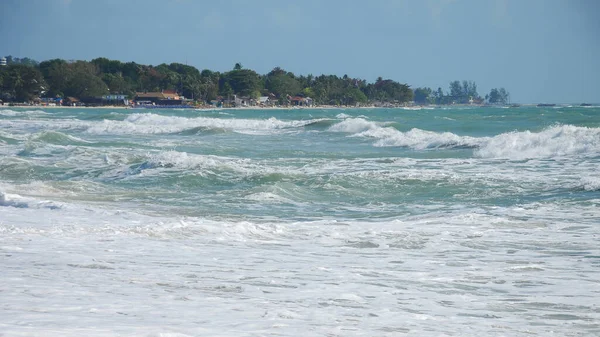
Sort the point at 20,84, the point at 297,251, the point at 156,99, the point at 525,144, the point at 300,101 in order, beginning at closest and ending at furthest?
1. the point at 297,251
2. the point at 525,144
3. the point at 20,84
4. the point at 156,99
5. the point at 300,101

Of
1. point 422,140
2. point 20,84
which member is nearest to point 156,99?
point 20,84

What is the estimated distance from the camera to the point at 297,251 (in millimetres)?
8023

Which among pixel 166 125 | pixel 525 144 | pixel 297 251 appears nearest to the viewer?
pixel 297 251

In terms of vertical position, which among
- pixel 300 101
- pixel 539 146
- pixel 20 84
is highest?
pixel 20 84

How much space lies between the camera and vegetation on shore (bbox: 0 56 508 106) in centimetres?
11744

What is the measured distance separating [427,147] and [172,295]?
21.3 meters

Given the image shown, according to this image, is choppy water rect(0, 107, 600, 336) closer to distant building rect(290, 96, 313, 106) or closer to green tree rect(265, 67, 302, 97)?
distant building rect(290, 96, 313, 106)

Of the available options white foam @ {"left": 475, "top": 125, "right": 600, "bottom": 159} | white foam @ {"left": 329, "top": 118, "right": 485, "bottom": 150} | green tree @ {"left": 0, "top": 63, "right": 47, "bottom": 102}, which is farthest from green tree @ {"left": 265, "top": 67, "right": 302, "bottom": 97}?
white foam @ {"left": 475, "top": 125, "right": 600, "bottom": 159}

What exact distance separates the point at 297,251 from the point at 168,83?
5591 inches

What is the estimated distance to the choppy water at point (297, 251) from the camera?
210 inches

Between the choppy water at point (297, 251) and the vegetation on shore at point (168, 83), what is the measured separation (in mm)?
106562

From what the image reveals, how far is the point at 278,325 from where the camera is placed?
5.15 metres

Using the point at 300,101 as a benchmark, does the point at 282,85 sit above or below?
above

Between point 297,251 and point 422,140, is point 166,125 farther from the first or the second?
point 297,251
